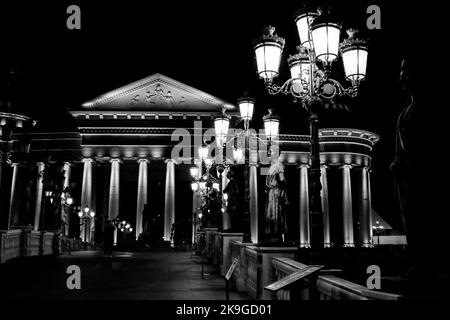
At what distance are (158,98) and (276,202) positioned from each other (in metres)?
50.8

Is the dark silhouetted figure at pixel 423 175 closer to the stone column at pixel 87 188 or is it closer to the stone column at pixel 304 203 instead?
the stone column at pixel 87 188

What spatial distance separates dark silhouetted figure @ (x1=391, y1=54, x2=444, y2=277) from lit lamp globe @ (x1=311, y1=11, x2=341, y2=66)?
18.9 ft

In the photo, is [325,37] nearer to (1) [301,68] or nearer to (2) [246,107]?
(1) [301,68]

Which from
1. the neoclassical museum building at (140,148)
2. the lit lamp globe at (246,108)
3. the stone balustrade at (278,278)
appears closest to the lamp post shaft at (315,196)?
the stone balustrade at (278,278)

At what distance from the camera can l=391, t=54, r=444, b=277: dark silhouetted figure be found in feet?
14.6

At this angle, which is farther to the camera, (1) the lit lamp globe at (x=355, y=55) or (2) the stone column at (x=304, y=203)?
(2) the stone column at (x=304, y=203)

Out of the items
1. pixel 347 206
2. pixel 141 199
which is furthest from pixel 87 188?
pixel 347 206

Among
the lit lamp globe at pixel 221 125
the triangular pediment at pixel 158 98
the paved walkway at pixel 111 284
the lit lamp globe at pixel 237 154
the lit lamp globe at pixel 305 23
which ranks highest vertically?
the triangular pediment at pixel 158 98

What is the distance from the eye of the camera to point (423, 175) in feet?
14.9

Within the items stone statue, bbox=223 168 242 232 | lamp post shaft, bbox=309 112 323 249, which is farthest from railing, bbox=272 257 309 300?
stone statue, bbox=223 168 242 232

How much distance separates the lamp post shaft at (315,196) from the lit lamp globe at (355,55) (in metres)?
1.52

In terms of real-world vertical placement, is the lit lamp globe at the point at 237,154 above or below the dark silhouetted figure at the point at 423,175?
above

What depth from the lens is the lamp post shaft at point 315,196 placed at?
9.89 metres

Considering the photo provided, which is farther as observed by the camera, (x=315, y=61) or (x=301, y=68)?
(x=301, y=68)
